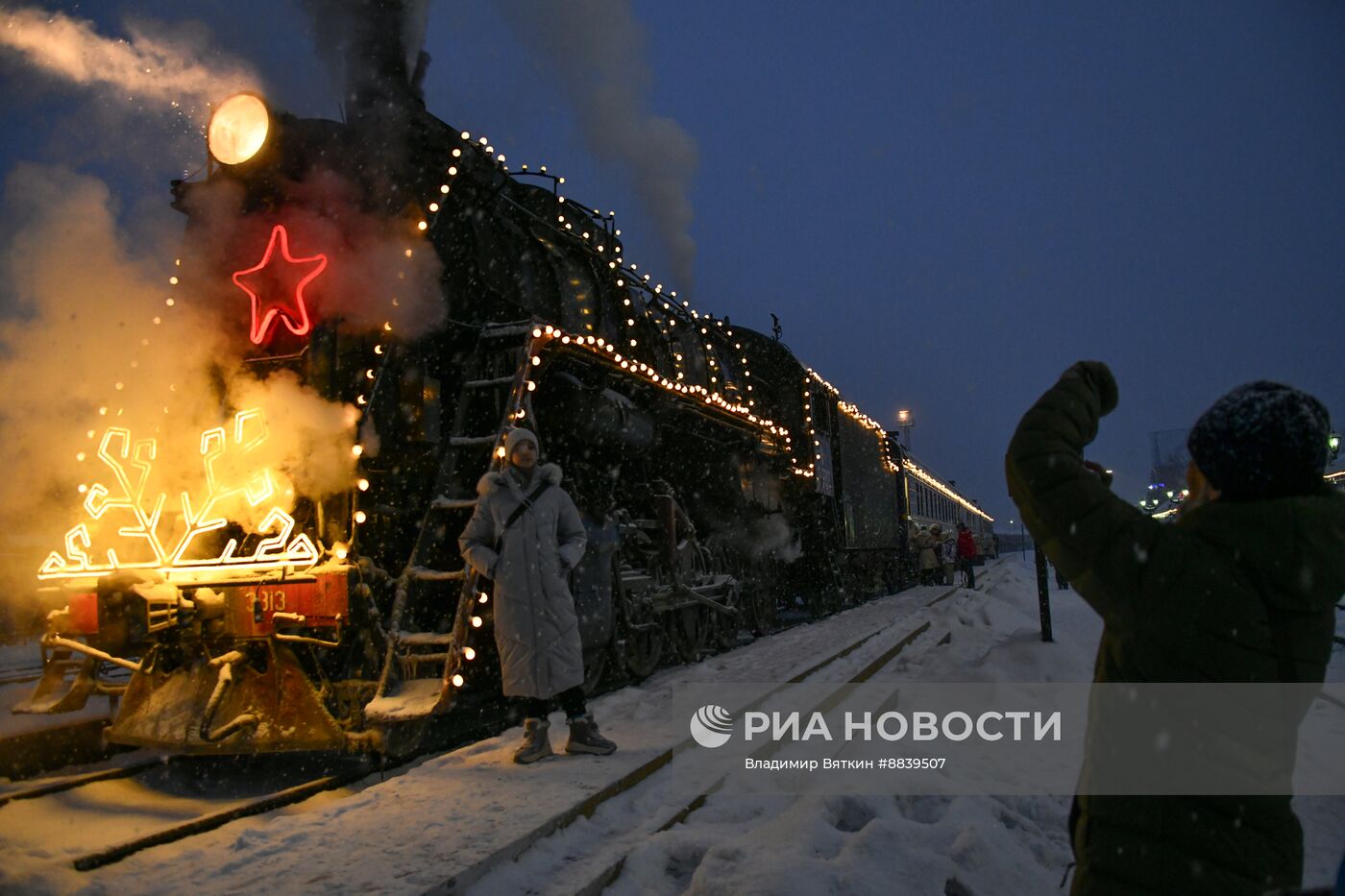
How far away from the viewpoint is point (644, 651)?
679cm

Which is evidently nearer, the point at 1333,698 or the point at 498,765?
the point at 498,765

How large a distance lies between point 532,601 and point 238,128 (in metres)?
3.06

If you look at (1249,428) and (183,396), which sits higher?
(183,396)

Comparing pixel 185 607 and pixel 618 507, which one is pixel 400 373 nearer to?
pixel 185 607

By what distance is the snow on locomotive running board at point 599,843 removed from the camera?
8.84 ft

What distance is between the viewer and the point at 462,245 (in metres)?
5.25

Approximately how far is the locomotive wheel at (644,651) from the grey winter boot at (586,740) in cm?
187

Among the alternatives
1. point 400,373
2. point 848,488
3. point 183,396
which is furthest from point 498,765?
point 848,488

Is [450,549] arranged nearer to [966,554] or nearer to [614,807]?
[614,807]

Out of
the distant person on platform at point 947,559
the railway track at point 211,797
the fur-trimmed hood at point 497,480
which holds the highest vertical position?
the fur-trimmed hood at point 497,480

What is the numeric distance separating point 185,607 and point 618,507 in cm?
318

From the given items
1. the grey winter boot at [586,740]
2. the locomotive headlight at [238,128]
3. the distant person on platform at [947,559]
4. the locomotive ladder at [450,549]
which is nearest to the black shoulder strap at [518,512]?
the locomotive ladder at [450,549]

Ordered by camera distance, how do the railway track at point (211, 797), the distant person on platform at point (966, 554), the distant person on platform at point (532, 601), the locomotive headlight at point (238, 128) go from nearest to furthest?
1. the railway track at point (211, 797)
2. the distant person on platform at point (532, 601)
3. the locomotive headlight at point (238, 128)
4. the distant person on platform at point (966, 554)
